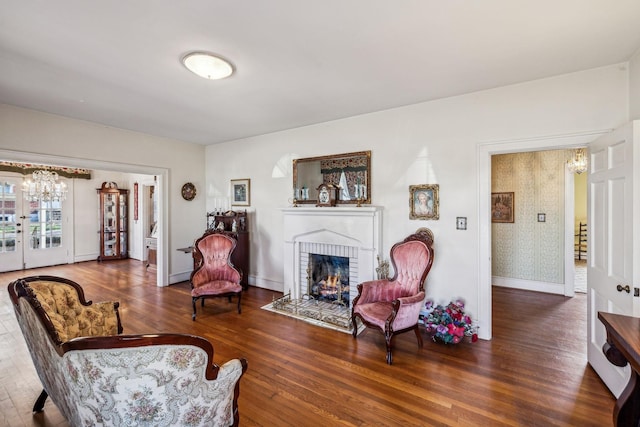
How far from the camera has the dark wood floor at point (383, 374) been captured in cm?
197

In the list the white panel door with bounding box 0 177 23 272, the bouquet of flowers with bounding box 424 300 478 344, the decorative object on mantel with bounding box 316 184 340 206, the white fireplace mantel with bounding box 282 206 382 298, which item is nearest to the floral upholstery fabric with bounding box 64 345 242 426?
the bouquet of flowers with bounding box 424 300 478 344

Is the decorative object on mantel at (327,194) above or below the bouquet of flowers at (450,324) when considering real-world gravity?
above

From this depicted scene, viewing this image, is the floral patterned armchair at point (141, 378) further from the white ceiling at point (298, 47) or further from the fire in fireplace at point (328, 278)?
the fire in fireplace at point (328, 278)

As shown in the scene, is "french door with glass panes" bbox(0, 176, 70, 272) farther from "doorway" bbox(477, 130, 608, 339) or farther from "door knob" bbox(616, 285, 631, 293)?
"door knob" bbox(616, 285, 631, 293)

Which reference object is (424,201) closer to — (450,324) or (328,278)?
(450,324)

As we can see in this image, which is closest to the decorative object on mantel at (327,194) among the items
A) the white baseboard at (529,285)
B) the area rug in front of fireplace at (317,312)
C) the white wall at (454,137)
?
the white wall at (454,137)

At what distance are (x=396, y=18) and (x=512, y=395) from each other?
9.30 feet

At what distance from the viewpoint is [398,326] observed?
109 inches

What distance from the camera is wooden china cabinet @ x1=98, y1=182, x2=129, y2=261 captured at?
7.70 meters

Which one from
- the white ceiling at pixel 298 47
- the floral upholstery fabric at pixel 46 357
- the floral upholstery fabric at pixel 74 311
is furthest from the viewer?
the floral upholstery fabric at pixel 74 311

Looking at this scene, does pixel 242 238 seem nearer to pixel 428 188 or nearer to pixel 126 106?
pixel 126 106

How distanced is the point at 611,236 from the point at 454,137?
1.65 meters

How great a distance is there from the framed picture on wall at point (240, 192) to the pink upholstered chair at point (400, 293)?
2918 millimetres

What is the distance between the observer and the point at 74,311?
2.22m
